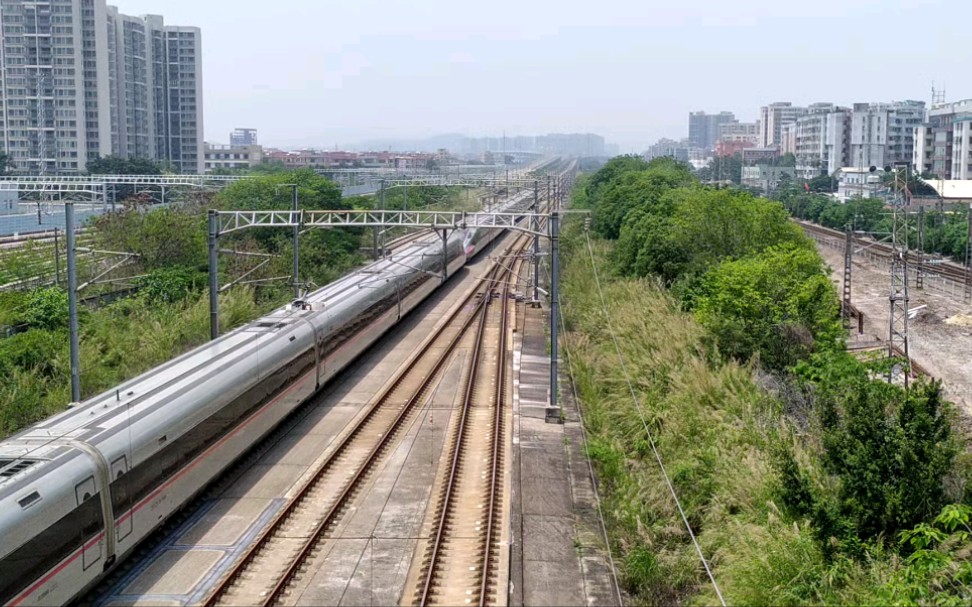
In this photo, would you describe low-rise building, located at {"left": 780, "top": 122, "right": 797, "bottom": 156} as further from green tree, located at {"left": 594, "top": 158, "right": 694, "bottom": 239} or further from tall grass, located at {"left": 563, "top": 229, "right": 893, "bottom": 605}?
tall grass, located at {"left": 563, "top": 229, "right": 893, "bottom": 605}

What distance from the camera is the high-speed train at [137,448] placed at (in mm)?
10336

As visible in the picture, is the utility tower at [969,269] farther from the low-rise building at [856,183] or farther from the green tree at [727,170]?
the green tree at [727,170]

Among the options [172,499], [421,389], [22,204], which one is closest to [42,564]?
[172,499]

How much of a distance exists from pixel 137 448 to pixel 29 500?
8.06ft

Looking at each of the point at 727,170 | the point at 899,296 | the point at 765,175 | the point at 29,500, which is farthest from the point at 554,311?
the point at 727,170

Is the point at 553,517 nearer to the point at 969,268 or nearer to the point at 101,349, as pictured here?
the point at 101,349

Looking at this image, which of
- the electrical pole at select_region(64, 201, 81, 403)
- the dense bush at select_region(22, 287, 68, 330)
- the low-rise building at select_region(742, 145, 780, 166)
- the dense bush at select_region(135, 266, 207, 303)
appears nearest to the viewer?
the electrical pole at select_region(64, 201, 81, 403)

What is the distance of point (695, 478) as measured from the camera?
16109 mm

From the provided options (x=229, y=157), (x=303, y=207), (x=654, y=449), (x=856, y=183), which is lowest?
(x=654, y=449)

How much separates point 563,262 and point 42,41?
234ft

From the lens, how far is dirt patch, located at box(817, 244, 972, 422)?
1129 inches

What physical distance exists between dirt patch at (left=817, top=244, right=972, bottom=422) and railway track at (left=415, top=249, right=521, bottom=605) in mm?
10036

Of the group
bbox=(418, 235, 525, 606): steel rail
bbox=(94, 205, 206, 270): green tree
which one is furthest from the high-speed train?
bbox=(94, 205, 206, 270): green tree

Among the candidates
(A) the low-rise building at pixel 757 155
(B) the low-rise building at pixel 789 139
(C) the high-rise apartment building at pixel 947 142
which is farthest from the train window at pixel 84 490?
(B) the low-rise building at pixel 789 139
